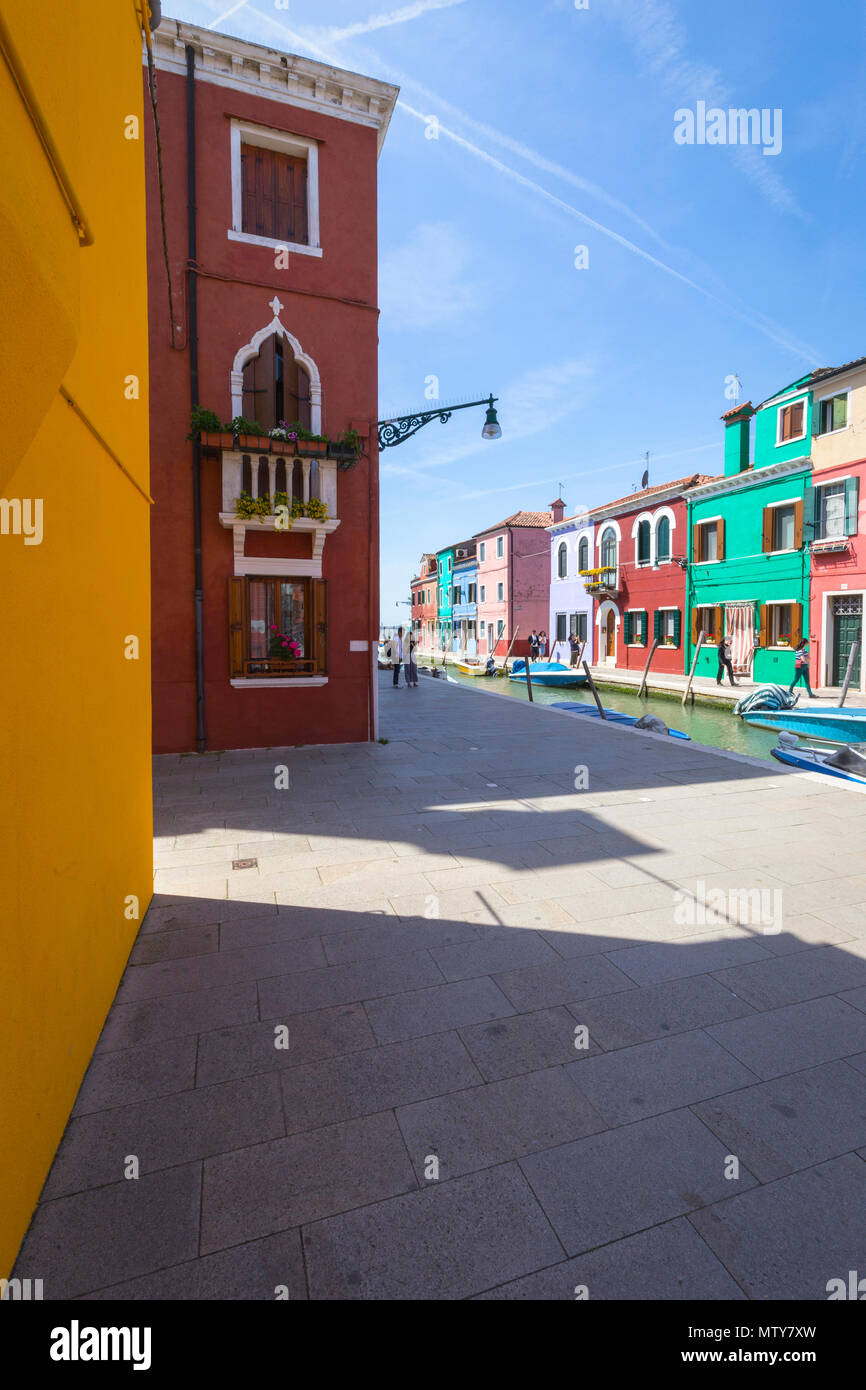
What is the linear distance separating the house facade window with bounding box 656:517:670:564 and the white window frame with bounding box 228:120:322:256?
19.9 metres

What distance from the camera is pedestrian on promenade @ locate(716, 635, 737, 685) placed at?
22516mm

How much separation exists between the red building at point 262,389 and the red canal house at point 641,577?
62.1ft

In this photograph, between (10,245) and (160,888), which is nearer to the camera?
(10,245)

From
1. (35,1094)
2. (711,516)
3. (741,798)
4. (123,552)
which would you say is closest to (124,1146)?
(35,1094)

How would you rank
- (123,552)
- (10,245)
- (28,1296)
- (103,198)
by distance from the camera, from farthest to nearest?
(123,552)
(103,198)
(28,1296)
(10,245)

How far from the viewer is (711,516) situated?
24406 millimetres

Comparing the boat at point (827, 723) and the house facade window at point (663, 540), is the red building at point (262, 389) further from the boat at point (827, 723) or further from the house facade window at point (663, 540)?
the house facade window at point (663, 540)

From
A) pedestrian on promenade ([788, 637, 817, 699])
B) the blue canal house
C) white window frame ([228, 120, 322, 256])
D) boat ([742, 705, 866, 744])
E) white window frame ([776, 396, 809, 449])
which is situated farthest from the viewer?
the blue canal house

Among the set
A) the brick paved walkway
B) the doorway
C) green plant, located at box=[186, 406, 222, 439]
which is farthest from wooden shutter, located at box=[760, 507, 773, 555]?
green plant, located at box=[186, 406, 222, 439]

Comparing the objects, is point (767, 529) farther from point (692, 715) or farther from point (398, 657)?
point (398, 657)

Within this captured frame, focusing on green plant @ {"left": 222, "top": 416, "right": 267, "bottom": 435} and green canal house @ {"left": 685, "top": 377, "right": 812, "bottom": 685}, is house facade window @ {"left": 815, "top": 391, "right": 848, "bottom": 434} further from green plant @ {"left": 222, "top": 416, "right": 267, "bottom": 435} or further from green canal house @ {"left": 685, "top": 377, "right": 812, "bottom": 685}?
green plant @ {"left": 222, "top": 416, "right": 267, "bottom": 435}

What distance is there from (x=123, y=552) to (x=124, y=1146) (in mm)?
2971

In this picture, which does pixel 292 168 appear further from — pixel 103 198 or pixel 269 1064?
pixel 269 1064

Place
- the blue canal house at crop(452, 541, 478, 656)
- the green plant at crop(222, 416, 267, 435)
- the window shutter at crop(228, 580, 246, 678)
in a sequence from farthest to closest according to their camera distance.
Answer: the blue canal house at crop(452, 541, 478, 656) < the window shutter at crop(228, 580, 246, 678) < the green plant at crop(222, 416, 267, 435)
